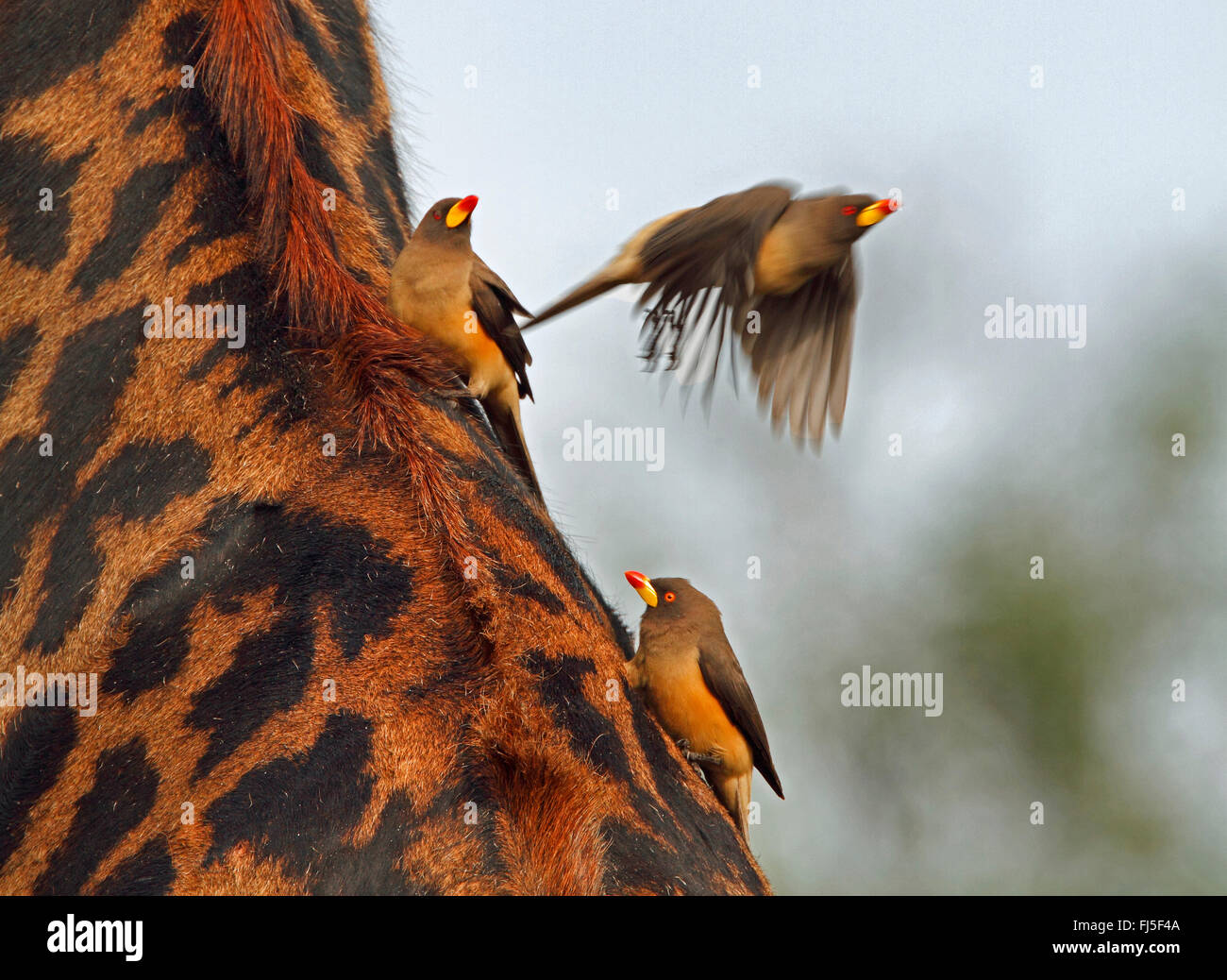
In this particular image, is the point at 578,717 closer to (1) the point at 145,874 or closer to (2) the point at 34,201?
(1) the point at 145,874

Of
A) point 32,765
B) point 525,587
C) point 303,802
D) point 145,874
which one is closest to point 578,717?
point 525,587

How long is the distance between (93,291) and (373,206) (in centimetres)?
115

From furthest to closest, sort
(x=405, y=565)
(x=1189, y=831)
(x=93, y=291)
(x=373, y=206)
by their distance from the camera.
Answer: (x=1189, y=831), (x=373, y=206), (x=93, y=291), (x=405, y=565)

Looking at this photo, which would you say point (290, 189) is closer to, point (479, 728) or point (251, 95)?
point (251, 95)

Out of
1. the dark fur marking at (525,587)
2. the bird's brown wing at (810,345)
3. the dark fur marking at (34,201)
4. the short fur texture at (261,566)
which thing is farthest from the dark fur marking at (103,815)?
the bird's brown wing at (810,345)

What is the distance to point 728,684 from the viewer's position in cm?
477

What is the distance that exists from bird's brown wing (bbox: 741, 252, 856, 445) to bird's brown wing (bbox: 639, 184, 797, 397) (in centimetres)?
24

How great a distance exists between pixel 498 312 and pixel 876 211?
4.39ft

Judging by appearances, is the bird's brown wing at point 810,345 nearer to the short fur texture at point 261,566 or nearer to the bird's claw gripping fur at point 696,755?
Answer: the short fur texture at point 261,566

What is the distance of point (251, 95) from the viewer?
200 inches

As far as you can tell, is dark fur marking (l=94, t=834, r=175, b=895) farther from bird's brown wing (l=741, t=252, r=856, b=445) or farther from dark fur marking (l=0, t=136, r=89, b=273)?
bird's brown wing (l=741, t=252, r=856, b=445)

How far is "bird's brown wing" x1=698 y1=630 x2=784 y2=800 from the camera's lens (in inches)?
187

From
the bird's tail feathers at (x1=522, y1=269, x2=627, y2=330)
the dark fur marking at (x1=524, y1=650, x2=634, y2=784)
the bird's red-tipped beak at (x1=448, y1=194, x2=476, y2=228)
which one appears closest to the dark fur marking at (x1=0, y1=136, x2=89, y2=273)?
the bird's red-tipped beak at (x1=448, y1=194, x2=476, y2=228)
